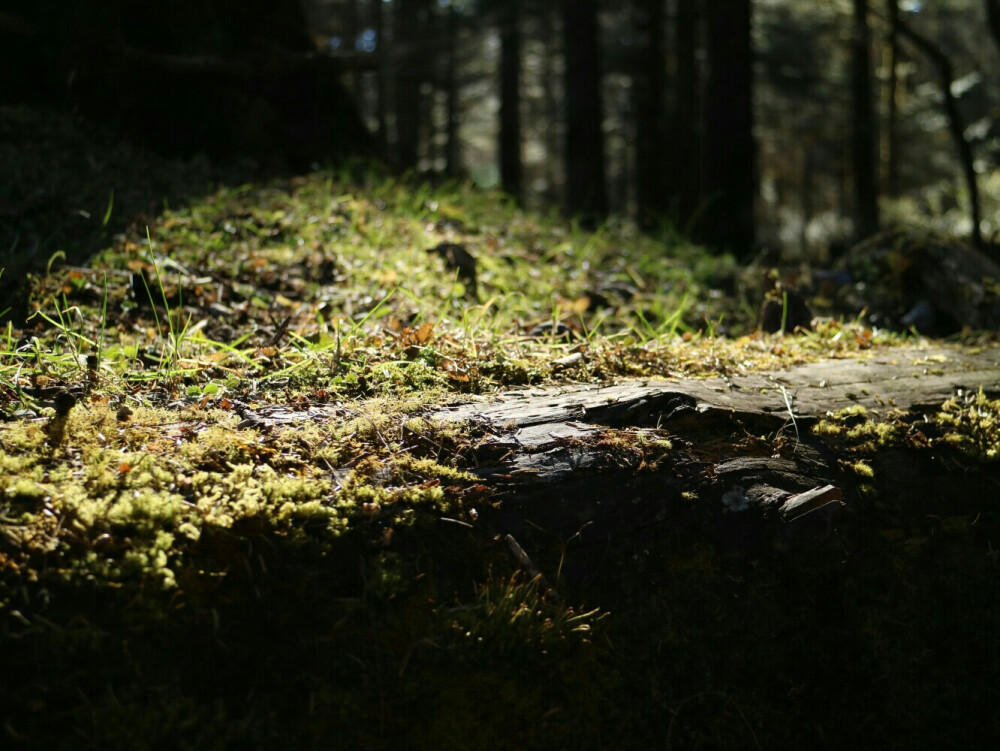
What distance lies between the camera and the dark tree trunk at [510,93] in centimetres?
1645

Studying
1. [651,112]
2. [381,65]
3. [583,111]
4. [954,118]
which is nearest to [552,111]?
[651,112]

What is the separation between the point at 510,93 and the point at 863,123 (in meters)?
7.89

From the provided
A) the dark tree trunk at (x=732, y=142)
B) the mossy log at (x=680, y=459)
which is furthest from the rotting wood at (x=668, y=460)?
the dark tree trunk at (x=732, y=142)

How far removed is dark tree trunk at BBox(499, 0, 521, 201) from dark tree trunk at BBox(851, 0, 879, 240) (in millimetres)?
7087

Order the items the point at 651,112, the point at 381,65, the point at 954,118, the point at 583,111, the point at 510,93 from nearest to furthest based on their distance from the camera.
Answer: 1. the point at 954,118
2. the point at 381,65
3. the point at 583,111
4. the point at 651,112
5. the point at 510,93

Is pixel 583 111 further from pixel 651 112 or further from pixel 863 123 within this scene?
pixel 863 123

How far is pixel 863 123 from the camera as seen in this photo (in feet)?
53.0

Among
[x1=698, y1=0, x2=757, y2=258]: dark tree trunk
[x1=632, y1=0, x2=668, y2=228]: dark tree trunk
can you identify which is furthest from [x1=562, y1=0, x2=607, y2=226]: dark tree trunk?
[x1=632, y1=0, x2=668, y2=228]: dark tree trunk

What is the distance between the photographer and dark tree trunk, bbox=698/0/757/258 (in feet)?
30.2

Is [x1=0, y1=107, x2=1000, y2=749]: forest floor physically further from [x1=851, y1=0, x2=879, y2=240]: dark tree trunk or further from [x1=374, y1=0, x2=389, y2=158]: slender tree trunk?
[x1=851, y1=0, x2=879, y2=240]: dark tree trunk

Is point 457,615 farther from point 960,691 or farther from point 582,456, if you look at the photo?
point 960,691

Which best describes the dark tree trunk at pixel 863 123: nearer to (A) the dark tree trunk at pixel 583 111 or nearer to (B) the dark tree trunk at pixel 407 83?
(A) the dark tree trunk at pixel 583 111

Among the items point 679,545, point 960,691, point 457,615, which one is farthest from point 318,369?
point 960,691

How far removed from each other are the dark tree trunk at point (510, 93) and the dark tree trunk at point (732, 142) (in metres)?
6.82
